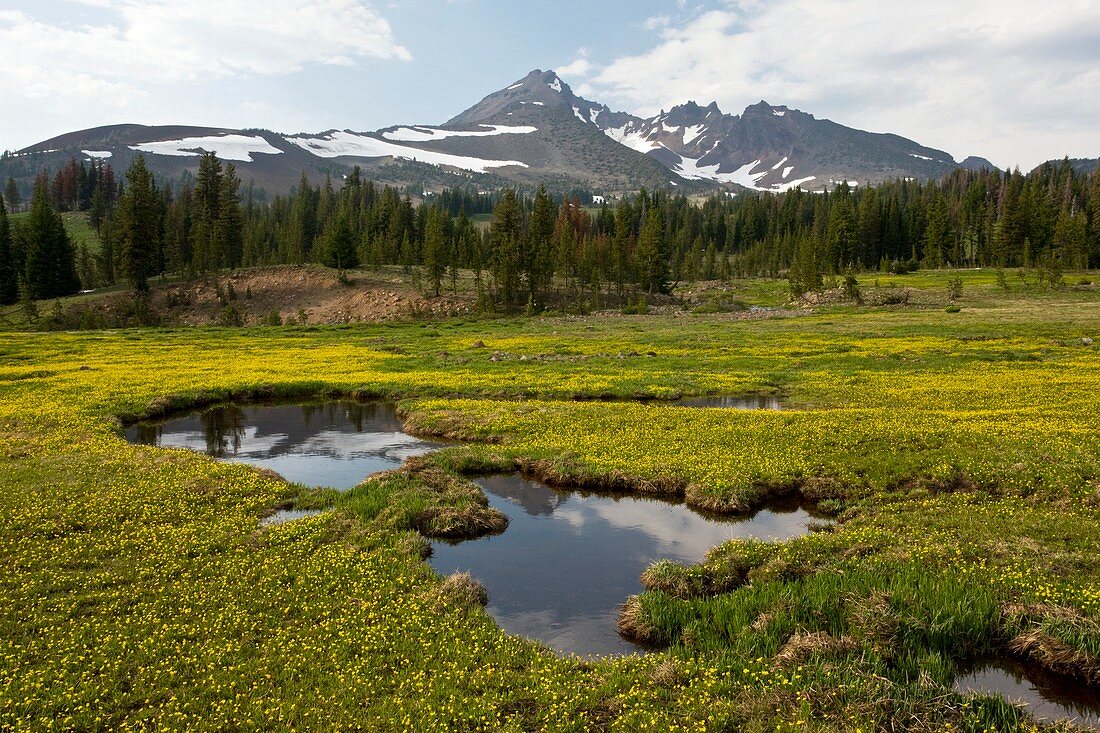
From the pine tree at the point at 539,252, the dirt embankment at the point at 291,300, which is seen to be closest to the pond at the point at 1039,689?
the dirt embankment at the point at 291,300

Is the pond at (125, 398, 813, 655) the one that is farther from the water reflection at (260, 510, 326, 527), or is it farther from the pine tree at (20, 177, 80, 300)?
the pine tree at (20, 177, 80, 300)

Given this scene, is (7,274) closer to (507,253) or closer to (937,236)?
(507,253)

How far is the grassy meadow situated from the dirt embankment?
6671 centimetres

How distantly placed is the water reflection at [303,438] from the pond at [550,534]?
83mm

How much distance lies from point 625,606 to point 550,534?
4521 millimetres

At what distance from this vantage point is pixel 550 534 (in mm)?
16125

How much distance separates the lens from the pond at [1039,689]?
870cm

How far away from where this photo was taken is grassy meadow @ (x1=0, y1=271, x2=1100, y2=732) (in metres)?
8.57

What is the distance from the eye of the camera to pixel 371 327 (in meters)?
78.4

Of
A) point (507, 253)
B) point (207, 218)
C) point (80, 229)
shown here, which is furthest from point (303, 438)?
point (80, 229)

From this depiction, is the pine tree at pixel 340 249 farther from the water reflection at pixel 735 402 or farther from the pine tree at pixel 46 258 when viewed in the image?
the water reflection at pixel 735 402

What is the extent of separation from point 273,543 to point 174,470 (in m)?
7.85

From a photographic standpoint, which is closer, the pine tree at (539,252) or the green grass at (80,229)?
the pine tree at (539,252)

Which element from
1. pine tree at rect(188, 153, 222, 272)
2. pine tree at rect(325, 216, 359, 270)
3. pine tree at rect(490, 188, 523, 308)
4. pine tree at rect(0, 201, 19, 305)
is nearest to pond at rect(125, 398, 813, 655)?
pine tree at rect(490, 188, 523, 308)
